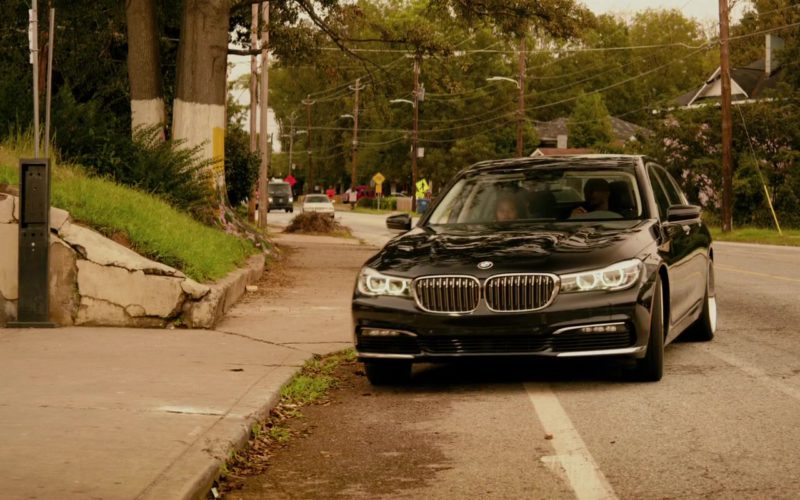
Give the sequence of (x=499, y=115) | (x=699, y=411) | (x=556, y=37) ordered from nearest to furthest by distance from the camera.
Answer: (x=699, y=411), (x=556, y=37), (x=499, y=115)

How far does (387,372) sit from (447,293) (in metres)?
0.93

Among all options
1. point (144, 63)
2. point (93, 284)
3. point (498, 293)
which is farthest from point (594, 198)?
point (144, 63)

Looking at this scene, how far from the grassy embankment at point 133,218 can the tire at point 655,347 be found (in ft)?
17.4

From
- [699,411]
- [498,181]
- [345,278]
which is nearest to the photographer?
[699,411]

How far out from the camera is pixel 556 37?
22.3 m

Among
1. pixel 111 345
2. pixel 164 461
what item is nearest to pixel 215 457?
pixel 164 461

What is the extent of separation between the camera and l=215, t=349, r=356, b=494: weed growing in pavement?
6.19m

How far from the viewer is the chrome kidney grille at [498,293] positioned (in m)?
8.05

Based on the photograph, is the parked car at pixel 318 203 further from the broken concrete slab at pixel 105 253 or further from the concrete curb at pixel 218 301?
the broken concrete slab at pixel 105 253

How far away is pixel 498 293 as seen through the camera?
8086 millimetres

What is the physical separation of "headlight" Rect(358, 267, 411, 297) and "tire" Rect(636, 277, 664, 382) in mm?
1625

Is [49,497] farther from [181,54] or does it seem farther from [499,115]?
[499,115]

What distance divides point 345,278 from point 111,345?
873 cm

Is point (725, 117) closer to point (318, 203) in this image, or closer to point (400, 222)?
point (318, 203)
